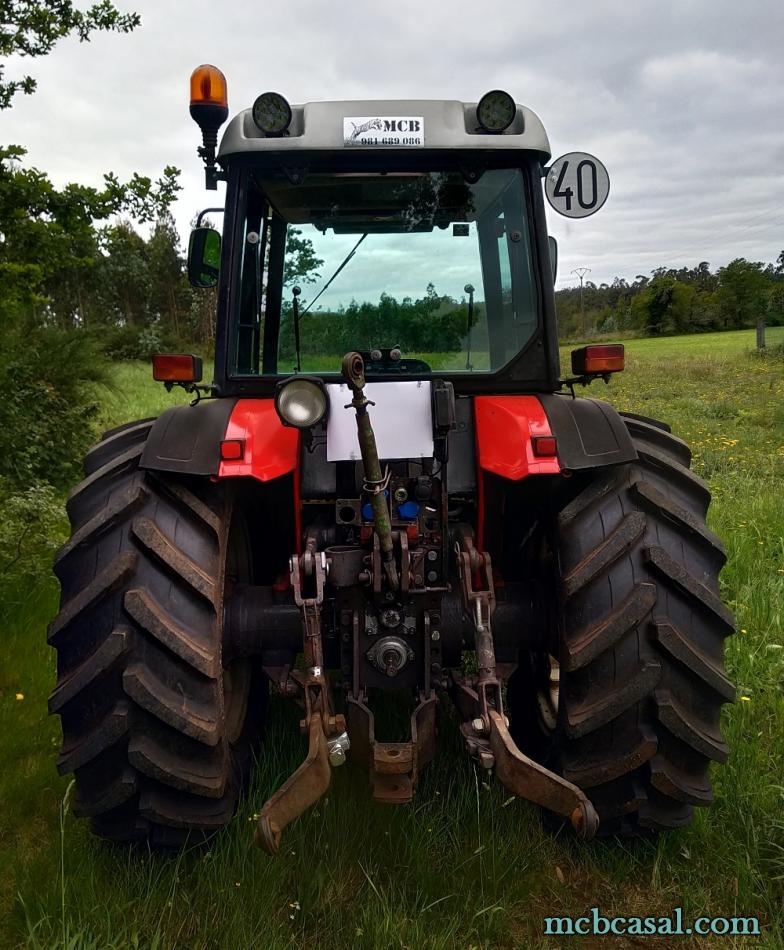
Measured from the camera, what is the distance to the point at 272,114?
7.73 ft

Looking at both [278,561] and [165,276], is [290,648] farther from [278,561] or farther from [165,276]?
[165,276]

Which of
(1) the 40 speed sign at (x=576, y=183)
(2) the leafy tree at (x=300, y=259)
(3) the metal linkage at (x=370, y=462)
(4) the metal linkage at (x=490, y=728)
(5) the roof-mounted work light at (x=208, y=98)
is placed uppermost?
(5) the roof-mounted work light at (x=208, y=98)

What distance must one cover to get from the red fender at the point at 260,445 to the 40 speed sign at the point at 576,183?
125cm

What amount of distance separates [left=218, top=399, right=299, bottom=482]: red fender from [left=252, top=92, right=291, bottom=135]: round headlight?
0.91 metres

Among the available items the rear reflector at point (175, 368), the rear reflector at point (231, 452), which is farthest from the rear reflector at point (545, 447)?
the rear reflector at point (175, 368)

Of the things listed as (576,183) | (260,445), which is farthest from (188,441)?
(576,183)

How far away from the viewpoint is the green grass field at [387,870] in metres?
1.98

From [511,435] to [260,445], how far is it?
73 centimetres

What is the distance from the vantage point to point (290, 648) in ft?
7.80

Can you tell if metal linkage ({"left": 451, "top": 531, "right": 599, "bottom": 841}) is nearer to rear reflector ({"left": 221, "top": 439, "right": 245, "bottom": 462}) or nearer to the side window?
rear reflector ({"left": 221, "top": 439, "right": 245, "bottom": 462})

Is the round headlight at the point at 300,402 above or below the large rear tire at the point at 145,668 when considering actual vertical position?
above

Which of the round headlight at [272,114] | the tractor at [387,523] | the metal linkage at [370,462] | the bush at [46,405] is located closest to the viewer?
the metal linkage at [370,462]

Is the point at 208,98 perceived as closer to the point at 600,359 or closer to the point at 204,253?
the point at 204,253

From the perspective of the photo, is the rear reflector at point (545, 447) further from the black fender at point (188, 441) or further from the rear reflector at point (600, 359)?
the black fender at point (188, 441)
